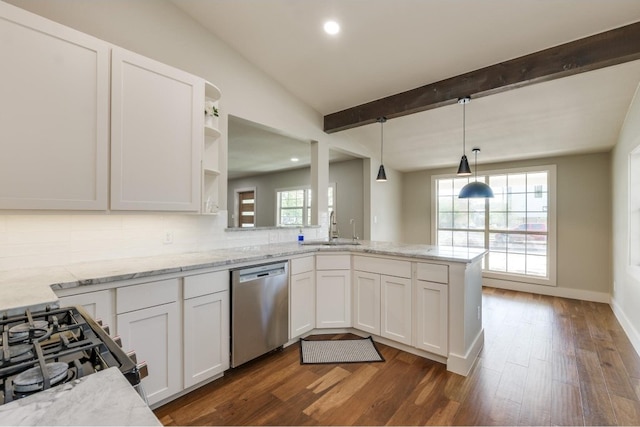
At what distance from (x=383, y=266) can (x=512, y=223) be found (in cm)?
352

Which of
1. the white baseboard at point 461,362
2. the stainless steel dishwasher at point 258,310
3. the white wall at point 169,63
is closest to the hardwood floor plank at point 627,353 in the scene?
the white baseboard at point 461,362

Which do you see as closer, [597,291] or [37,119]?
[37,119]

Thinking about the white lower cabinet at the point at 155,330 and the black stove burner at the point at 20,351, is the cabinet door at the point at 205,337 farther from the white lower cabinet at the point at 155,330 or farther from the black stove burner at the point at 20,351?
the black stove burner at the point at 20,351

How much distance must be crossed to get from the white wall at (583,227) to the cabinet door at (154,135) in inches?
200

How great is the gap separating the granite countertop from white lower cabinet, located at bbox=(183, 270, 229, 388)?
142 cm

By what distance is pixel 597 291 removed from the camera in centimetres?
426

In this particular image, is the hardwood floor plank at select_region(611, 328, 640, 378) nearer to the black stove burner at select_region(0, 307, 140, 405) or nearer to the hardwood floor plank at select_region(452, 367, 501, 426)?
the hardwood floor plank at select_region(452, 367, 501, 426)

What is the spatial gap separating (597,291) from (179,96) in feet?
19.2

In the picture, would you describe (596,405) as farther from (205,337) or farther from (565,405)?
(205,337)

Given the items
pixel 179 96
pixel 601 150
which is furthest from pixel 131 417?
pixel 601 150

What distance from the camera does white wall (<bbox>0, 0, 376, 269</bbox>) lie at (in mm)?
1894

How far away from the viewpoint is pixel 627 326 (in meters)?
3.09

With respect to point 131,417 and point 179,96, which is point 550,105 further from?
point 131,417

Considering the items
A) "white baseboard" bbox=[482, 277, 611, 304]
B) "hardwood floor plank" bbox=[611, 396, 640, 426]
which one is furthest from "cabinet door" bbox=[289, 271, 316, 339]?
"white baseboard" bbox=[482, 277, 611, 304]
